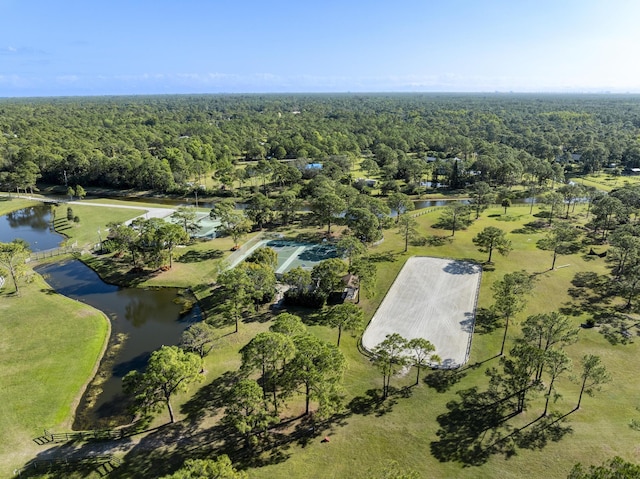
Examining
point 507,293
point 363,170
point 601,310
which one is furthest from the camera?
point 363,170

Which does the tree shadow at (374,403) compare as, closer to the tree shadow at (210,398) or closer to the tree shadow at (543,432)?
the tree shadow at (543,432)

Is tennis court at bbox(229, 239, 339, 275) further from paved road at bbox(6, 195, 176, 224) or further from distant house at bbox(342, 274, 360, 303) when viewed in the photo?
paved road at bbox(6, 195, 176, 224)

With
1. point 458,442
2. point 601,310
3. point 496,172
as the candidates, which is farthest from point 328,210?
point 496,172

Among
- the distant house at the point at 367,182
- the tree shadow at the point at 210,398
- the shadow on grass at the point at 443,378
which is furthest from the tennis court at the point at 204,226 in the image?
the shadow on grass at the point at 443,378

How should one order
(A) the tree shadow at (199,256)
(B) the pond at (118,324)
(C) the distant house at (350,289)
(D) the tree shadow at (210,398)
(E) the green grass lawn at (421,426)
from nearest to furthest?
(E) the green grass lawn at (421,426) < (D) the tree shadow at (210,398) < (B) the pond at (118,324) < (C) the distant house at (350,289) < (A) the tree shadow at (199,256)

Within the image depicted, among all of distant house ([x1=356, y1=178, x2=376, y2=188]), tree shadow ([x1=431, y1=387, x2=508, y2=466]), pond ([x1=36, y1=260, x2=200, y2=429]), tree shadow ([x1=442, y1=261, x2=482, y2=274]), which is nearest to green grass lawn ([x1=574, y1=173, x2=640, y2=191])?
distant house ([x1=356, y1=178, x2=376, y2=188])

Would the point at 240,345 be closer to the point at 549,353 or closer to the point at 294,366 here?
the point at 294,366
